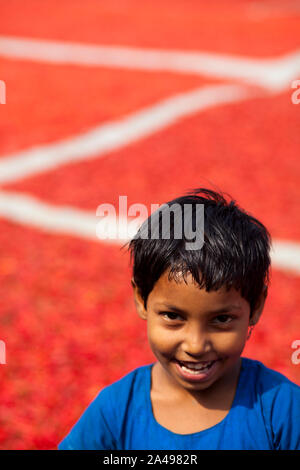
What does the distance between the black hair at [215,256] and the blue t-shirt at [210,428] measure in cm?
32

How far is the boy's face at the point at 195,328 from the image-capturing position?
191 cm

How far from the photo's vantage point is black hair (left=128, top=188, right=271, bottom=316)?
6.31 feet

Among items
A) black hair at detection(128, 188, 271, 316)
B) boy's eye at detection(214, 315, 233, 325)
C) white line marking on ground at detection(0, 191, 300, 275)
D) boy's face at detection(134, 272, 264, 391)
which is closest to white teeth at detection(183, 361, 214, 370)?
boy's face at detection(134, 272, 264, 391)

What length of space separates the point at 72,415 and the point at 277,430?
2031 millimetres

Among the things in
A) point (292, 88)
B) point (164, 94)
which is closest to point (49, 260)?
point (164, 94)

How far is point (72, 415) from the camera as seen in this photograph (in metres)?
3.80

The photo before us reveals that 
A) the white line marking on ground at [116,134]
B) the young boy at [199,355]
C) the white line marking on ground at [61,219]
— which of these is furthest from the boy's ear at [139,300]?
the white line marking on ground at [116,134]

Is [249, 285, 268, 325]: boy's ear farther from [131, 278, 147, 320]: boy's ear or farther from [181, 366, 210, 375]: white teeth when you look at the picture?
[131, 278, 147, 320]: boy's ear

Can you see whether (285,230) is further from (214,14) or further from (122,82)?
(214,14)

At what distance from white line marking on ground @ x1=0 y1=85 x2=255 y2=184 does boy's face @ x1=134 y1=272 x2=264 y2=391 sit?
6.00 metres

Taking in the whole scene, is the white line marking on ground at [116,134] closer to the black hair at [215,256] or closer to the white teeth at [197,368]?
the black hair at [215,256]

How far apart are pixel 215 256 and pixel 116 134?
24.6 ft

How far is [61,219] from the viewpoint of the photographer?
6602 millimetres

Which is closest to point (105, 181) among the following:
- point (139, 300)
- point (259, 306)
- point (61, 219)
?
point (61, 219)
